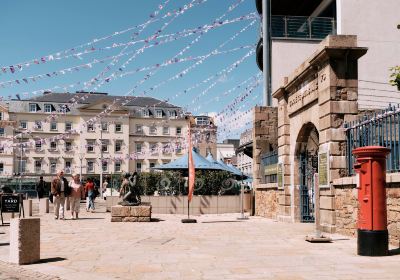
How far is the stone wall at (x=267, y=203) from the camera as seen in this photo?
709 inches

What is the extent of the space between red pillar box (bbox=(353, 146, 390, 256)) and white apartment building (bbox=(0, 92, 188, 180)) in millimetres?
66656

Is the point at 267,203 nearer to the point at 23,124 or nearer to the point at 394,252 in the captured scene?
the point at 394,252

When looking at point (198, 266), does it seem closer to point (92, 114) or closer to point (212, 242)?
point (212, 242)

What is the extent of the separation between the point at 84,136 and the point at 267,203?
64.1 m

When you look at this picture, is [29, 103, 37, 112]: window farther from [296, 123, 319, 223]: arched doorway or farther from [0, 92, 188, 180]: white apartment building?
[296, 123, 319, 223]: arched doorway

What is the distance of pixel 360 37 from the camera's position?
21734 millimetres

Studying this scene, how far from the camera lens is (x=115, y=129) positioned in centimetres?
8106

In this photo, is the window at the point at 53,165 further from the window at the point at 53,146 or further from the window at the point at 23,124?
the window at the point at 23,124

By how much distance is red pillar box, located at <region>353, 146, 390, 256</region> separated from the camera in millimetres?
8438

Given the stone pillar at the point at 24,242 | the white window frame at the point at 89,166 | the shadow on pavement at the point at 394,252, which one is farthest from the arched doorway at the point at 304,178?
the white window frame at the point at 89,166

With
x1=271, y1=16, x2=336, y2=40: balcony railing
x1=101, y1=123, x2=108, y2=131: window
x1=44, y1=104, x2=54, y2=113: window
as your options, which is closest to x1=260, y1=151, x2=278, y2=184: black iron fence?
x1=271, y1=16, x2=336, y2=40: balcony railing

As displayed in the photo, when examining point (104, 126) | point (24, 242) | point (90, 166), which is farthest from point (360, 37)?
point (90, 166)

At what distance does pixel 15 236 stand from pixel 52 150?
2863 inches

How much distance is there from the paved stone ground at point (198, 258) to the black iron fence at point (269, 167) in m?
5.63
